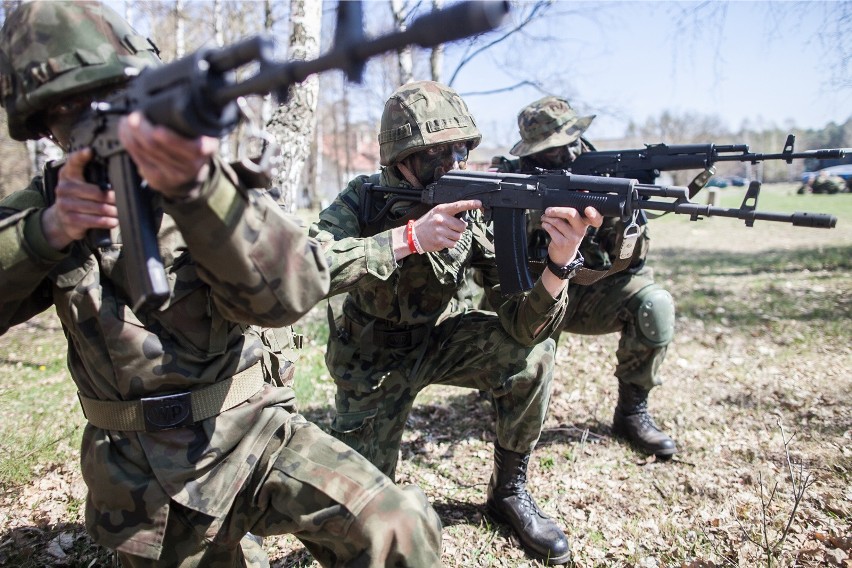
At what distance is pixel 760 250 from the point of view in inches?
614

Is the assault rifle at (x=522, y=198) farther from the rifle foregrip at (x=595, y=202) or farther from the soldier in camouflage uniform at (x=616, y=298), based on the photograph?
the soldier in camouflage uniform at (x=616, y=298)

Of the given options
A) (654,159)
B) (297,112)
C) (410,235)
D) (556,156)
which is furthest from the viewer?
(297,112)

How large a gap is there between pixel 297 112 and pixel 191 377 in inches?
163

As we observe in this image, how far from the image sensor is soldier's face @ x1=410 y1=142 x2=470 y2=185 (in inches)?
152

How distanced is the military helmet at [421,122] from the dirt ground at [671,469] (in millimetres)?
2306

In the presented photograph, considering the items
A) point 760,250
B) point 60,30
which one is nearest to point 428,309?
point 60,30

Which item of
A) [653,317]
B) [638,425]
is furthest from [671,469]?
[653,317]

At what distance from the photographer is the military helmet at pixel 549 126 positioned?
5336 mm

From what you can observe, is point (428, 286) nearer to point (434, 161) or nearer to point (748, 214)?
point (434, 161)

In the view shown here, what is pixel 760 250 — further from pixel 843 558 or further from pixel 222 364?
pixel 222 364

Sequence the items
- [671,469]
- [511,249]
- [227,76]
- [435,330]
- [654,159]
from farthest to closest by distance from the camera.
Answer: [654,159], [671,469], [435,330], [511,249], [227,76]

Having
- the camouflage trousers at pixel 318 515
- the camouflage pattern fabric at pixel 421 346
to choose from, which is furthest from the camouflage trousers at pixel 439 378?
the camouflage trousers at pixel 318 515

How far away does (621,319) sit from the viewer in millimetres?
4941

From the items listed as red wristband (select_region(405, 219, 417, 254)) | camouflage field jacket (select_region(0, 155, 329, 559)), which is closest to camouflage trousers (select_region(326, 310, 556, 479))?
red wristband (select_region(405, 219, 417, 254))
